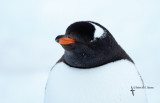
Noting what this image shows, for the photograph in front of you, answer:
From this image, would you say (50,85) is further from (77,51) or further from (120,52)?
Result: (120,52)

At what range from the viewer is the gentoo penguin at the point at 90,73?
2.71 metres

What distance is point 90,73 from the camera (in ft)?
9.13

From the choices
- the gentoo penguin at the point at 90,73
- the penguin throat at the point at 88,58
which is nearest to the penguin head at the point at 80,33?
the gentoo penguin at the point at 90,73

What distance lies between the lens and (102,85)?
107 inches

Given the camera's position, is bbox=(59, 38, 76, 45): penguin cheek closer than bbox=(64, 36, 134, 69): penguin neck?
Yes

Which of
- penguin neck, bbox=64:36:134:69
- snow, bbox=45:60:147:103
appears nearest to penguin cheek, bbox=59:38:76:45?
penguin neck, bbox=64:36:134:69

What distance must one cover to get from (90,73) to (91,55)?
7.0 inches

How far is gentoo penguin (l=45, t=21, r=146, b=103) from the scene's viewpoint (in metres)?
2.71

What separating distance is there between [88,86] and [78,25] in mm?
593

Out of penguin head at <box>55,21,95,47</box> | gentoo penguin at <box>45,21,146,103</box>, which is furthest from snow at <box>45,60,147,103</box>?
penguin head at <box>55,21,95,47</box>

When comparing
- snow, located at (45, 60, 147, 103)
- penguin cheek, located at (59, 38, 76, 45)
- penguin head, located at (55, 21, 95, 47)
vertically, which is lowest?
snow, located at (45, 60, 147, 103)

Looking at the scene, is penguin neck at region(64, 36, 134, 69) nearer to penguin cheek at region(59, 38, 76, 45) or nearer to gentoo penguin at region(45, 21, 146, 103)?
gentoo penguin at region(45, 21, 146, 103)

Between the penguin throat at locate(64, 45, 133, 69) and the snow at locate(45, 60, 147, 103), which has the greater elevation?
the penguin throat at locate(64, 45, 133, 69)

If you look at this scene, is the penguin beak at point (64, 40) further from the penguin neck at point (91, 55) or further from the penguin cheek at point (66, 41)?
the penguin neck at point (91, 55)
